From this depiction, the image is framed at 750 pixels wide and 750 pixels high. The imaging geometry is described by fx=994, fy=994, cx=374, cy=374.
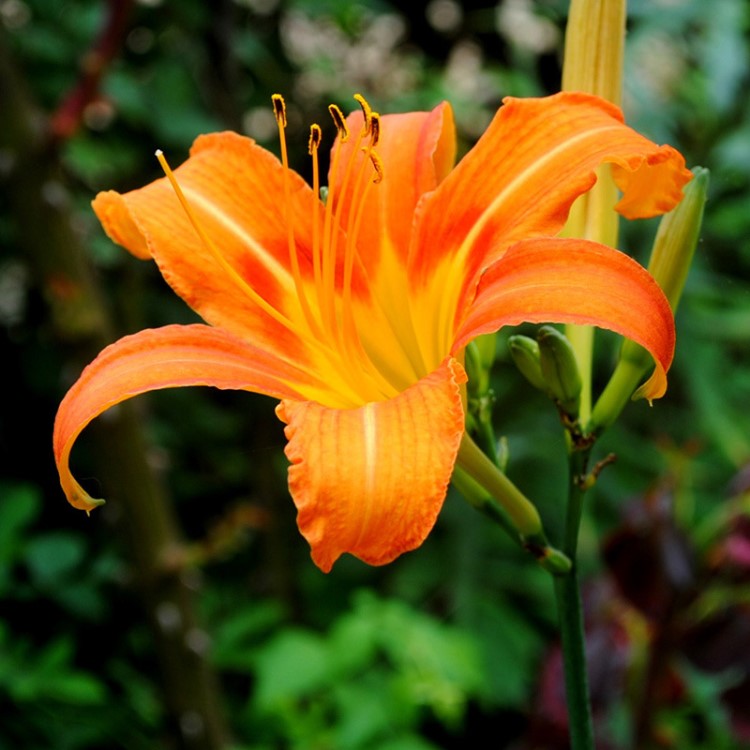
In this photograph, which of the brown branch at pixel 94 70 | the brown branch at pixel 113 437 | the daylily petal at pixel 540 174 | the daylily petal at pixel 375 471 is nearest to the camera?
the daylily petal at pixel 375 471

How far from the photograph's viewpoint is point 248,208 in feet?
1.98

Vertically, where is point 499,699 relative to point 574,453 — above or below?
below

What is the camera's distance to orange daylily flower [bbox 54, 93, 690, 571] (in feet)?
1.39

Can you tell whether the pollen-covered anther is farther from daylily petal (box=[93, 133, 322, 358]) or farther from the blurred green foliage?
the blurred green foliage

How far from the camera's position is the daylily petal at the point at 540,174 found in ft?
1.65

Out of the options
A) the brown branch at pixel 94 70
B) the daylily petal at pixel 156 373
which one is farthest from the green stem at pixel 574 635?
the brown branch at pixel 94 70

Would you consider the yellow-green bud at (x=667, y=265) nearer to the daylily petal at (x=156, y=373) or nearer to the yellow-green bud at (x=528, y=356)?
the yellow-green bud at (x=528, y=356)

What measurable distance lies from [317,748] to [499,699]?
1.89 ft

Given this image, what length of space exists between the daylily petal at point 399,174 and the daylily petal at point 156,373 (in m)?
0.12

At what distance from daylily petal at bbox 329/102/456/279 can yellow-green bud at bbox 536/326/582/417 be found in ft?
0.39

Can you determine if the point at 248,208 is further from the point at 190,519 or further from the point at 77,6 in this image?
the point at 190,519

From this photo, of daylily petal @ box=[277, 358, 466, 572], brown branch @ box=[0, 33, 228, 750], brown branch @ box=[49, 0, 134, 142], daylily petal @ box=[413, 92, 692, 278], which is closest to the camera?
daylily petal @ box=[277, 358, 466, 572]

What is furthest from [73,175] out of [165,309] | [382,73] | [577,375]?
[577,375]

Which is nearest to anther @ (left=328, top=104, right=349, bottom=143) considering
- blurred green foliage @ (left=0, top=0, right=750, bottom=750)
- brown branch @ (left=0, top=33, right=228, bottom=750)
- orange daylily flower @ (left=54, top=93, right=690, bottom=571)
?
orange daylily flower @ (left=54, top=93, right=690, bottom=571)
